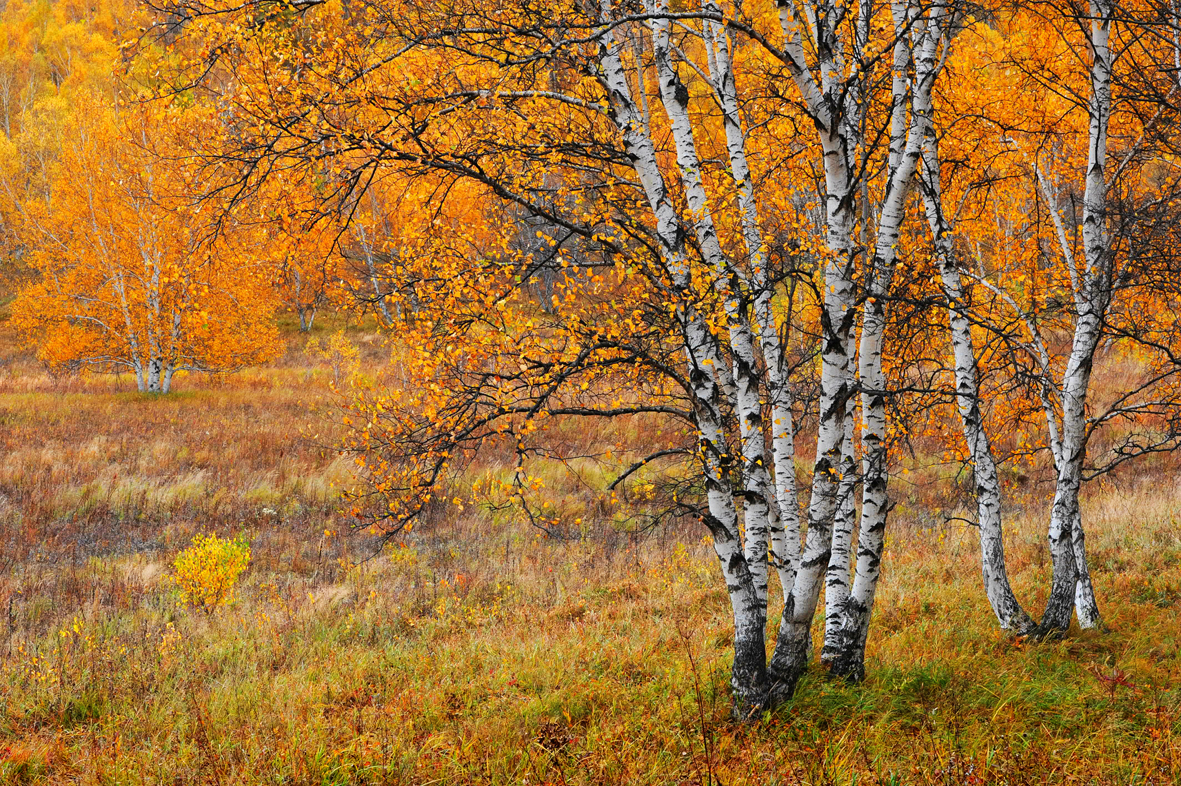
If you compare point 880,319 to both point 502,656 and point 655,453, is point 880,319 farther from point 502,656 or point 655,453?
point 502,656

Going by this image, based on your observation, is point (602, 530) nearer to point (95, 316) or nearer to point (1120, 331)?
point (1120, 331)

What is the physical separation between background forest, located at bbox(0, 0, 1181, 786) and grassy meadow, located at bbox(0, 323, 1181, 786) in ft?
0.16

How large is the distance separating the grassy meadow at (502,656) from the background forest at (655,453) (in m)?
0.05

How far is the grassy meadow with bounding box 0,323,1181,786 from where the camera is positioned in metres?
3.90

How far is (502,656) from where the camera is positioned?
619 cm

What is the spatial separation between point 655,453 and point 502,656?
87.9 inches

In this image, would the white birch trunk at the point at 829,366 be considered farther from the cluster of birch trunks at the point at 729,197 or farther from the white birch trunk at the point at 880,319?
the white birch trunk at the point at 880,319

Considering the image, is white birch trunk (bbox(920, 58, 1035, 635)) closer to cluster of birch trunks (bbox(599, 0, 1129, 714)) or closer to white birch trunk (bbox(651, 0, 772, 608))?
cluster of birch trunks (bbox(599, 0, 1129, 714))

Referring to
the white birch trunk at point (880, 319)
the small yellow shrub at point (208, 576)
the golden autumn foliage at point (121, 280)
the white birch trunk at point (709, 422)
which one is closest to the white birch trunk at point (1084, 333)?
the white birch trunk at point (880, 319)

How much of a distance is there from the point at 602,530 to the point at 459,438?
807 cm

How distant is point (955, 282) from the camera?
5883 millimetres

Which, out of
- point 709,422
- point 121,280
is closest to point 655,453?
point 709,422

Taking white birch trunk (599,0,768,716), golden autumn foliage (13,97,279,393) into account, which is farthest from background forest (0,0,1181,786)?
golden autumn foliage (13,97,279,393)

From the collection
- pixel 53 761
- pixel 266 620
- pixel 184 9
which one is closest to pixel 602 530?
pixel 266 620
